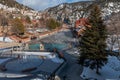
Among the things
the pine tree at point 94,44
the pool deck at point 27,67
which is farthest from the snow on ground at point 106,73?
the pool deck at point 27,67

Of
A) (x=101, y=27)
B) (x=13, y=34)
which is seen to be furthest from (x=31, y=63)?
(x=13, y=34)

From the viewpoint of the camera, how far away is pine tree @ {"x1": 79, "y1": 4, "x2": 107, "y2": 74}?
1405 inches

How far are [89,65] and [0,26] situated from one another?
243 ft

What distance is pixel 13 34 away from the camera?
9150 centimetres

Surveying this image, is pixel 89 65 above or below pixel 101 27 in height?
below

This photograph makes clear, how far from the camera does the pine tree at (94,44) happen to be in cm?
3569

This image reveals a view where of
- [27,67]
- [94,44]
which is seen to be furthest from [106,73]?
[27,67]

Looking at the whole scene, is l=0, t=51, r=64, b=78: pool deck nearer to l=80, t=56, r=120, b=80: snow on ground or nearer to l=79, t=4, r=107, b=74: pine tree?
l=80, t=56, r=120, b=80: snow on ground

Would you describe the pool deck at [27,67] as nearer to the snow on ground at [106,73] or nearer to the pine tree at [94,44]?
the snow on ground at [106,73]

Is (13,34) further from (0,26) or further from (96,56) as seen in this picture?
(96,56)

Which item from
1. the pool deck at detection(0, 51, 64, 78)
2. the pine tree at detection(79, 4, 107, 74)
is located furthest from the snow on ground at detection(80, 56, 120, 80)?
the pool deck at detection(0, 51, 64, 78)

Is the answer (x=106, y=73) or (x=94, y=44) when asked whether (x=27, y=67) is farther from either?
(x=106, y=73)

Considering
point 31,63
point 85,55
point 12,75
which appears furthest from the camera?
point 31,63

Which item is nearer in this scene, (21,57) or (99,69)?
(99,69)
